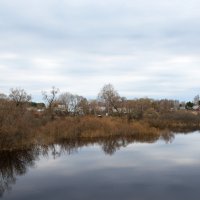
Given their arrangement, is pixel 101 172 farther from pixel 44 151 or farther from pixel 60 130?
pixel 60 130

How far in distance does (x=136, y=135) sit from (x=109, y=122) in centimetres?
293

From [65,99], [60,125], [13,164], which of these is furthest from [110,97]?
[13,164]

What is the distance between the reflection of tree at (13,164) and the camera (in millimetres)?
15330

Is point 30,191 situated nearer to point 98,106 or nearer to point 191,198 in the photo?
point 191,198

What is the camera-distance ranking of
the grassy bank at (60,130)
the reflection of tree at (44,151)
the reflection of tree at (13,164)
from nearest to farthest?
the reflection of tree at (13,164)
the reflection of tree at (44,151)
the grassy bank at (60,130)

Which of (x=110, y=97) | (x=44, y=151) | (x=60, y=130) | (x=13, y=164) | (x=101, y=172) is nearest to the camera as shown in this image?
(x=101, y=172)

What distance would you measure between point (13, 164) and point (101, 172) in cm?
535

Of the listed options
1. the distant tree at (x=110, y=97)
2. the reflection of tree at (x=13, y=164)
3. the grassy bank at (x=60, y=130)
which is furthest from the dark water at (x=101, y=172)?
the distant tree at (x=110, y=97)

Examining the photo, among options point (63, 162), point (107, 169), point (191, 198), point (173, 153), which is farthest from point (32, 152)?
point (191, 198)

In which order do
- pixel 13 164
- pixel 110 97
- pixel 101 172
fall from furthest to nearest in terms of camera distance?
pixel 110 97, pixel 13 164, pixel 101 172

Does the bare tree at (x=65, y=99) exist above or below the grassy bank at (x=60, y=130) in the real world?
above

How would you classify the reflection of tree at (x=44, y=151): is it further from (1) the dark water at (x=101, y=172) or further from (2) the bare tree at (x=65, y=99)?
(2) the bare tree at (x=65, y=99)

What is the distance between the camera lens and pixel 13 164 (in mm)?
18938

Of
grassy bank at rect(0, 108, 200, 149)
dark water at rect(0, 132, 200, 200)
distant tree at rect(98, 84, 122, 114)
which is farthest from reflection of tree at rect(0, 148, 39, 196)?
distant tree at rect(98, 84, 122, 114)
